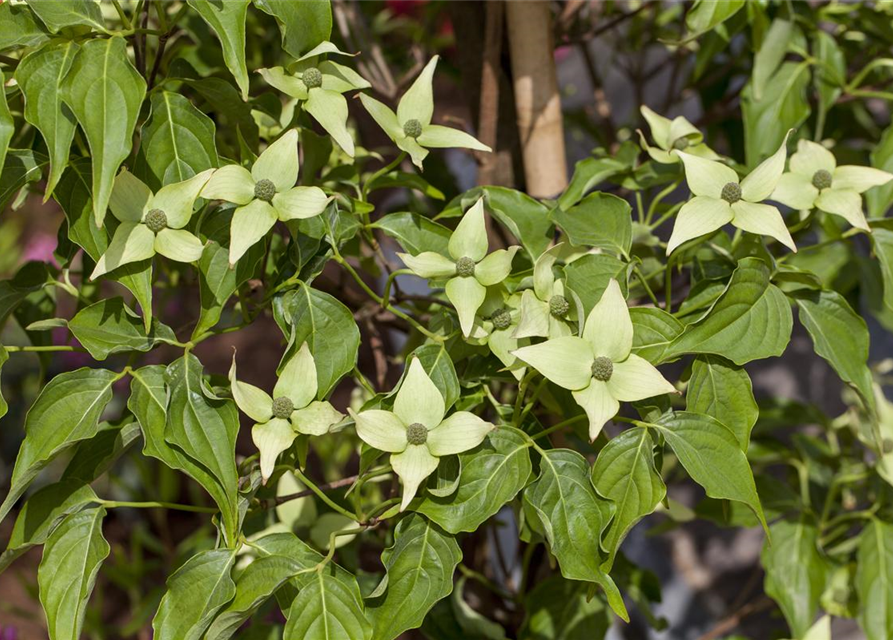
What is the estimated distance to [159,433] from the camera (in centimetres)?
55

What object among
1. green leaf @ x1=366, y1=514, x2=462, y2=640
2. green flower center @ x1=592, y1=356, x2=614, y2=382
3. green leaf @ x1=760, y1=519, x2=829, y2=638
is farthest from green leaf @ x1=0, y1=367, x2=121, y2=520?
green leaf @ x1=760, y1=519, x2=829, y2=638

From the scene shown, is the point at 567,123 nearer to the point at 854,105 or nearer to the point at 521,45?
the point at 854,105

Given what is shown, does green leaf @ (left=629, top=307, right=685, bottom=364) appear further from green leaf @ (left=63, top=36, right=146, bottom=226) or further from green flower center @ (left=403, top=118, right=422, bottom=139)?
green leaf @ (left=63, top=36, right=146, bottom=226)

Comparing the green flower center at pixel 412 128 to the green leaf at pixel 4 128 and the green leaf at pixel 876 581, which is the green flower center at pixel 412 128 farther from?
the green leaf at pixel 876 581

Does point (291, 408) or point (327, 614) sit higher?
point (291, 408)

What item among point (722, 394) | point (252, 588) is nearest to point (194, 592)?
point (252, 588)

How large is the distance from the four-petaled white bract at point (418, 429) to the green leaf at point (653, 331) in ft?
0.41

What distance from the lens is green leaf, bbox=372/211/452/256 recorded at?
650mm

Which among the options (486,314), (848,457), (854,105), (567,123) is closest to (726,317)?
(486,314)

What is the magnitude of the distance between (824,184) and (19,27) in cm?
57

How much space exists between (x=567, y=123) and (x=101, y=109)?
0.94 m

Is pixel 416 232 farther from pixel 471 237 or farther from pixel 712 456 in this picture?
pixel 712 456

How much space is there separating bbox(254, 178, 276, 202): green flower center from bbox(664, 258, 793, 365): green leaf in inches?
10.8

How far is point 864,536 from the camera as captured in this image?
874mm
